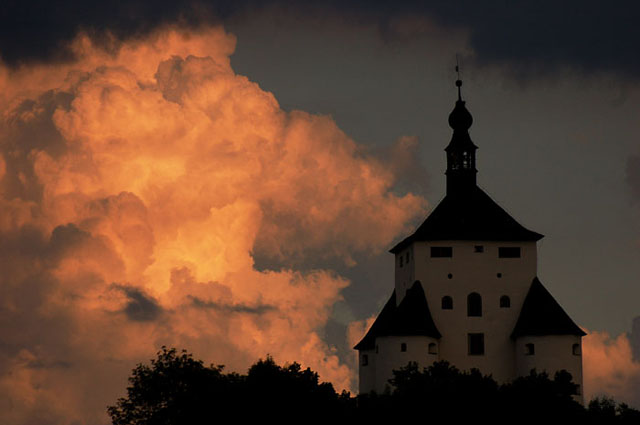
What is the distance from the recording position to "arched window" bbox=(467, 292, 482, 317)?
109312mm

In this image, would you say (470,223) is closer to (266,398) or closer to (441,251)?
(441,251)

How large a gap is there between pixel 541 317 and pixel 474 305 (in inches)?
205

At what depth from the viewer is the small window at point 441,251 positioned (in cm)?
11044

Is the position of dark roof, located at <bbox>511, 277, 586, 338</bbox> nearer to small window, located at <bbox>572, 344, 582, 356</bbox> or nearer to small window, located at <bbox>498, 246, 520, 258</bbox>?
small window, located at <bbox>572, 344, 582, 356</bbox>

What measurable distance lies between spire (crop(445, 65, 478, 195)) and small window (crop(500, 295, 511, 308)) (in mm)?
10388

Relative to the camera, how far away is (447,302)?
109m

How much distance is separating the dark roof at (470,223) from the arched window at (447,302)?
14.6 ft

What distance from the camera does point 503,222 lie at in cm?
11231

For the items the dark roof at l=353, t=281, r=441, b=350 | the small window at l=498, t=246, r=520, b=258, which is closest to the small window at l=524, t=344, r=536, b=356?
the dark roof at l=353, t=281, r=441, b=350

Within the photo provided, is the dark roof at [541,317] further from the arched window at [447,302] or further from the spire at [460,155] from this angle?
the spire at [460,155]

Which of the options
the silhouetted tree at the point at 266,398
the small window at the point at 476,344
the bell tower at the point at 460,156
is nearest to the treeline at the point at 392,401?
the silhouetted tree at the point at 266,398

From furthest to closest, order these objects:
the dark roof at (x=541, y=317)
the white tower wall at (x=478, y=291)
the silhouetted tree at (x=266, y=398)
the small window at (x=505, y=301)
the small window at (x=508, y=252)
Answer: the small window at (x=508, y=252)
the small window at (x=505, y=301)
the white tower wall at (x=478, y=291)
the dark roof at (x=541, y=317)
the silhouetted tree at (x=266, y=398)

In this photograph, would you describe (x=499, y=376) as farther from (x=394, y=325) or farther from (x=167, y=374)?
(x=167, y=374)

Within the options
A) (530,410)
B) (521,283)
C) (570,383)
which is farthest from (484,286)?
(530,410)
